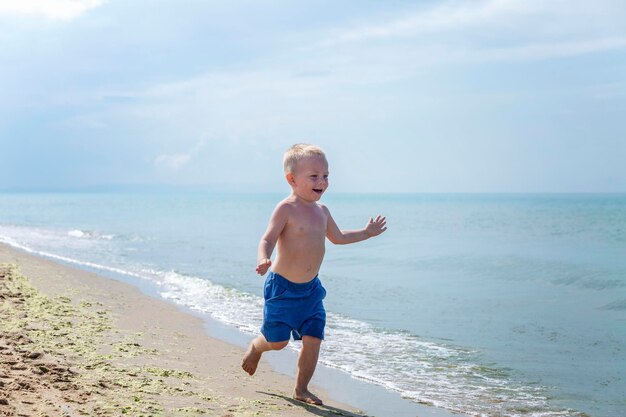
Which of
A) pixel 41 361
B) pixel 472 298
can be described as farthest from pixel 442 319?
pixel 41 361

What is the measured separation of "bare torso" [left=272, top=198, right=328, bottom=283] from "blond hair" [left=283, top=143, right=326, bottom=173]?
0.80ft

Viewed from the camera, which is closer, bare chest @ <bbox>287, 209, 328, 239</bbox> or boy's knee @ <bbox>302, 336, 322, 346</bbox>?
boy's knee @ <bbox>302, 336, 322, 346</bbox>

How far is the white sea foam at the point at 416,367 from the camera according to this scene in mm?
5125

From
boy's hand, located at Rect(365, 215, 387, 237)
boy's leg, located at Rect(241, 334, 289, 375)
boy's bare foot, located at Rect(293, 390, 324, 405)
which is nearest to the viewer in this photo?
Answer: boy's bare foot, located at Rect(293, 390, 324, 405)

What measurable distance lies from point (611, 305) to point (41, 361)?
8082 mm

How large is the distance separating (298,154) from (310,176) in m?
0.17

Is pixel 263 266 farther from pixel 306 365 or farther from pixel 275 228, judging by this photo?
pixel 306 365

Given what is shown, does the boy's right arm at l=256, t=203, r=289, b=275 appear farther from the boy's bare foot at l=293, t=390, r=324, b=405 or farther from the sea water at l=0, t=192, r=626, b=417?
the sea water at l=0, t=192, r=626, b=417

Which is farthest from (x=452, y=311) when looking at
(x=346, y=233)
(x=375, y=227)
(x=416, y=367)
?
(x=346, y=233)

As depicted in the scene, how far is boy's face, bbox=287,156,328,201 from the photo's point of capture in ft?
15.6

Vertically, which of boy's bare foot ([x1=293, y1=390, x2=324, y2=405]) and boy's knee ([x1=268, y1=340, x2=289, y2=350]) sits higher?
boy's knee ([x1=268, y1=340, x2=289, y2=350])

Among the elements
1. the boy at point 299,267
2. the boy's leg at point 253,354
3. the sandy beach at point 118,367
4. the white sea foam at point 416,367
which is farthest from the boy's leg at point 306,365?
the white sea foam at point 416,367

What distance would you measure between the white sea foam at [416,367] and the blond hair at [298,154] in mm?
1903

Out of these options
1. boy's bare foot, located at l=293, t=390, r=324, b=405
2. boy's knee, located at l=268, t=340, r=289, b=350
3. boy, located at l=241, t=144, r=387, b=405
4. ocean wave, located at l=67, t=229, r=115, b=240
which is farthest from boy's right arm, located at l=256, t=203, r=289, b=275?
ocean wave, located at l=67, t=229, r=115, b=240
